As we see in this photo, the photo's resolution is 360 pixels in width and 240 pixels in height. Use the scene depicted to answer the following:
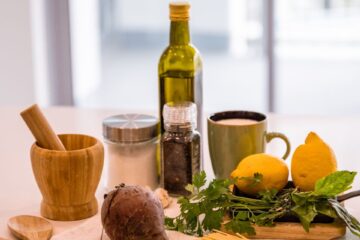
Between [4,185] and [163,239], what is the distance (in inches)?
17.3

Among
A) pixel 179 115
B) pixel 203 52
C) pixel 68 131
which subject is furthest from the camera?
pixel 203 52

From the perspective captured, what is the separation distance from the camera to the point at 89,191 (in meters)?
1.14

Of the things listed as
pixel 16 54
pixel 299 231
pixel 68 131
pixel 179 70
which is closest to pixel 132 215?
pixel 299 231

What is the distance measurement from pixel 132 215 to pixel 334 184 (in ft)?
0.98

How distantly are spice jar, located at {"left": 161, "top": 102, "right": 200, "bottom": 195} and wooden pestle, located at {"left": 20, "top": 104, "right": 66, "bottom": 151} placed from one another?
0.19 m

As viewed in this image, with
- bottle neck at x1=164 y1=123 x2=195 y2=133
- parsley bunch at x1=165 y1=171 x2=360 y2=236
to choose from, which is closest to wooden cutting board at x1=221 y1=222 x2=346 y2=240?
parsley bunch at x1=165 y1=171 x2=360 y2=236

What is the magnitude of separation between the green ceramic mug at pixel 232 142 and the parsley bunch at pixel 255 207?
0.52 ft

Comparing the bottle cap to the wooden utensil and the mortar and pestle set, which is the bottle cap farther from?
the wooden utensil

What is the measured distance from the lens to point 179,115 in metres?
1.20

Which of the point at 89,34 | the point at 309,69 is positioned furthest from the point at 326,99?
the point at 89,34

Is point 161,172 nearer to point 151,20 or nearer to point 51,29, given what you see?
point 51,29

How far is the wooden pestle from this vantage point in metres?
1.10

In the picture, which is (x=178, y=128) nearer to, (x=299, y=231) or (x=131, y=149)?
(x=131, y=149)

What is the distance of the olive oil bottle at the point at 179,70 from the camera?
4.18 ft
